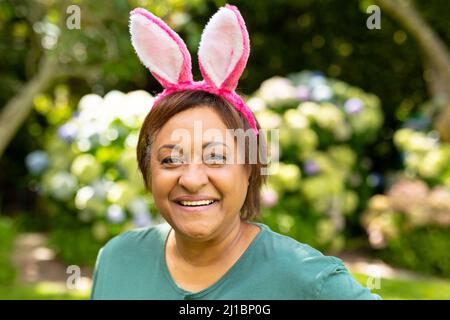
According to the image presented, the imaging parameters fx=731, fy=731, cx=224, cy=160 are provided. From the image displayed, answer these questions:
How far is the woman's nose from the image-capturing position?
169 centimetres

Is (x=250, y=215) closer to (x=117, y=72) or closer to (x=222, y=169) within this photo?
(x=222, y=169)

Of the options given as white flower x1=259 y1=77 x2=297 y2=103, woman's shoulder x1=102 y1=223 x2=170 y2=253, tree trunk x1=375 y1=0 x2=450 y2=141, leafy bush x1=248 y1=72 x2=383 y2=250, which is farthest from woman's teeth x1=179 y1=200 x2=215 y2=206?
tree trunk x1=375 y1=0 x2=450 y2=141

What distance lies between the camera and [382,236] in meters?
6.29

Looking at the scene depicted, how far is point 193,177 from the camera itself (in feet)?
5.54

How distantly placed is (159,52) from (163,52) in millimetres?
10

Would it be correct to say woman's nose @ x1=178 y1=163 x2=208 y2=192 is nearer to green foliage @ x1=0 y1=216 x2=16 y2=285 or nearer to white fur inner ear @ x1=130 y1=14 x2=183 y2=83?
white fur inner ear @ x1=130 y1=14 x2=183 y2=83

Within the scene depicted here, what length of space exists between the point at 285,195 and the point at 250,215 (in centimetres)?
438

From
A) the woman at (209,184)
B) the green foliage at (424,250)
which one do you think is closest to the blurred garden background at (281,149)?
the green foliage at (424,250)

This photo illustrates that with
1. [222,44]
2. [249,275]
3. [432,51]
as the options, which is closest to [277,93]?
[432,51]

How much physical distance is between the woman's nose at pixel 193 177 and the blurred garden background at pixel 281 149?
350 cm

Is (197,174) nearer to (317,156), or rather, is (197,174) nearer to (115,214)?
(115,214)

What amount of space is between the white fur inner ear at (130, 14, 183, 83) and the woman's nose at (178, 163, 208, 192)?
0.78ft

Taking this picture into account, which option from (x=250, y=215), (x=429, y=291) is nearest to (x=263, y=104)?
(x=429, y=291)

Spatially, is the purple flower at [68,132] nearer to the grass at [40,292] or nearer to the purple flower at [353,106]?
the grass at [40,292]
